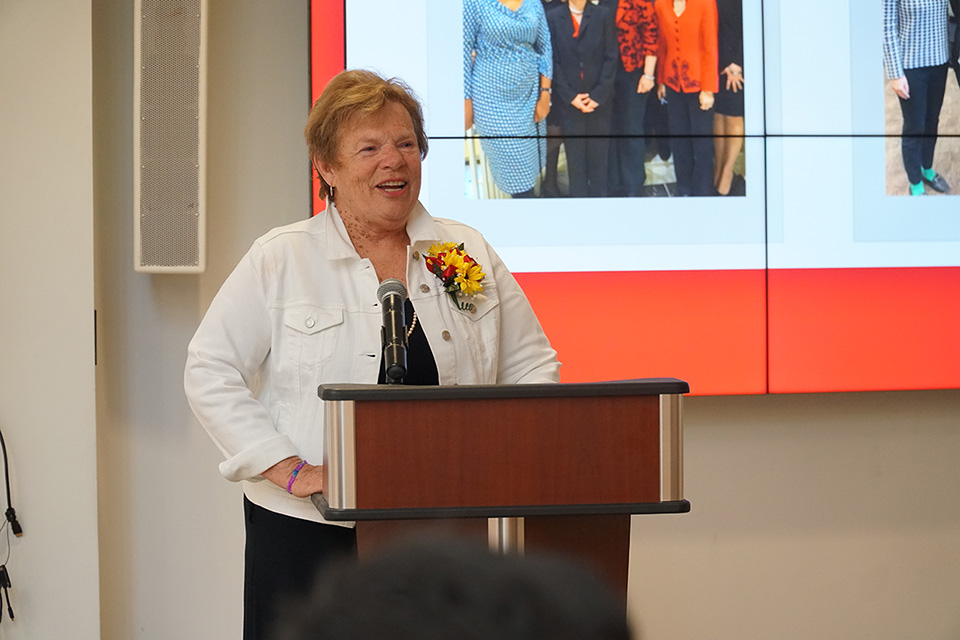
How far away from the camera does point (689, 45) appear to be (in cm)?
380

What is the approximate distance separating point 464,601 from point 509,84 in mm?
3376

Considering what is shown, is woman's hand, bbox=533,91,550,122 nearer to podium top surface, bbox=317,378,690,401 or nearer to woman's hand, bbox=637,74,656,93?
woman's hand, bbox=637,74,656,93

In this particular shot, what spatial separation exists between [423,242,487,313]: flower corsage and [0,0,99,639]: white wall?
5.35 feet

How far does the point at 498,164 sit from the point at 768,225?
1015mm

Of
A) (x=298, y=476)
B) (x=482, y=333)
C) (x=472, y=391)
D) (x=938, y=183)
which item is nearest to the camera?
(x=472, y=391)

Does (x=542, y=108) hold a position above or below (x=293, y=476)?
above

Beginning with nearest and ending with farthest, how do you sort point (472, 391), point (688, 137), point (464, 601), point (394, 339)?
point (464, 601) → point (472, 391) → point (394, 339) → point (688, 137)

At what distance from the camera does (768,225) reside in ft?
12.6

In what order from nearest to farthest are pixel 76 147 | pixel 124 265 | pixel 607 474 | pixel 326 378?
pixel 607 474 < pixel 326 378 < pixel 76 147 < pixel 124 265

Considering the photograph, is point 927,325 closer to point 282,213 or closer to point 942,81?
point 942,81

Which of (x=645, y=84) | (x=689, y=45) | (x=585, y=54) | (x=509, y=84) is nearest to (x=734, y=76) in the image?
(x=689, y=45)

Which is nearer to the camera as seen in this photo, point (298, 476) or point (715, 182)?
point (298, 476)

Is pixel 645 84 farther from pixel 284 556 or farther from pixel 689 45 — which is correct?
pixel 284 556

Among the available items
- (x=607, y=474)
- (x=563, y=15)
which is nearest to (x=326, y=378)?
(x=607, y=474)
